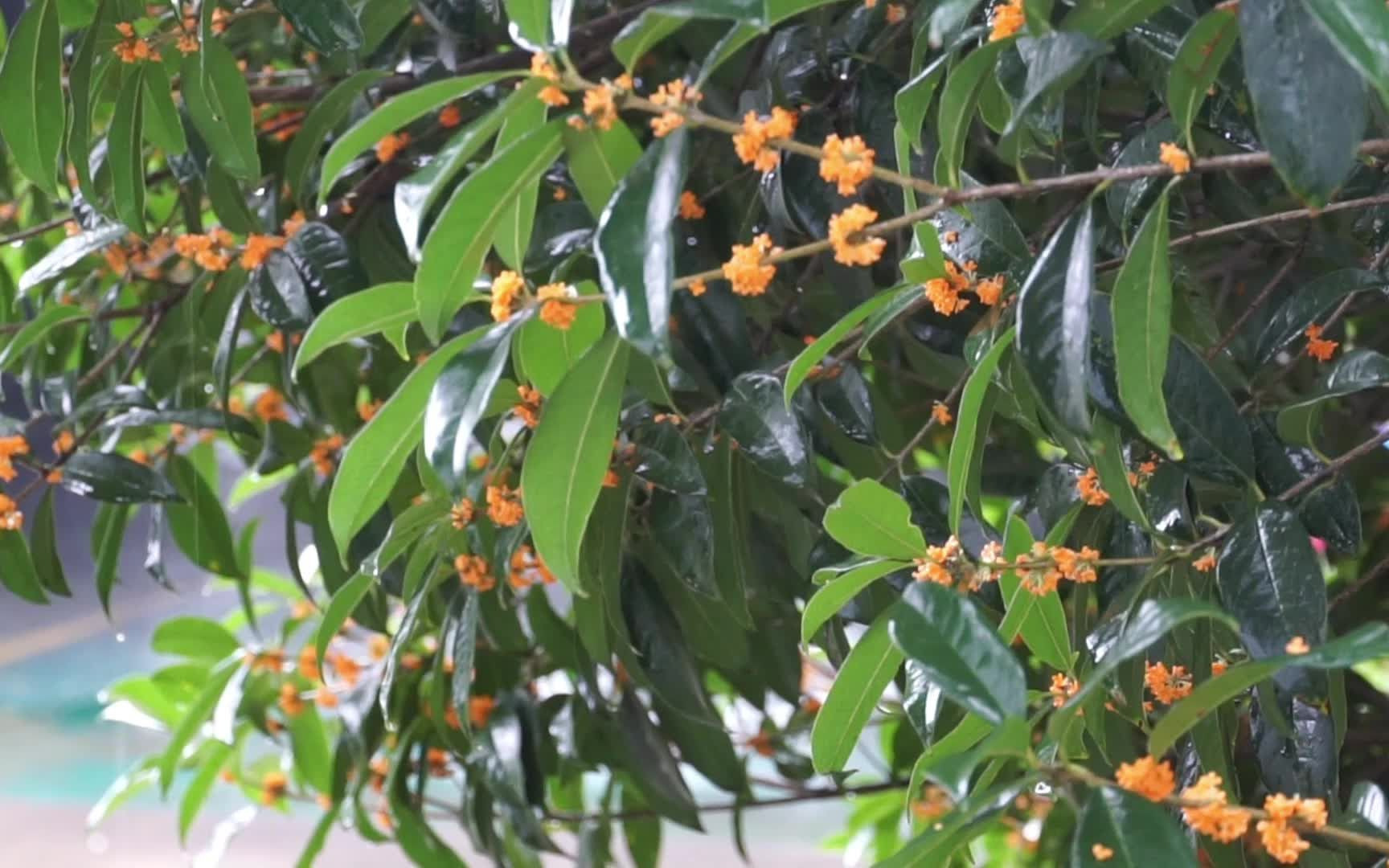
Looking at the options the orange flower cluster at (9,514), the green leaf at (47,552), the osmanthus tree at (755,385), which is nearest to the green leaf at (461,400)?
the osmanthus tree at (755,385)

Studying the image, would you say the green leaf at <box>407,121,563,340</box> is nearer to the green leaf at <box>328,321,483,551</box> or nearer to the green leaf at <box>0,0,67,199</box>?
the green leaf at <box>328,321,483,551</box>

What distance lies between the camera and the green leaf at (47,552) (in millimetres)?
1049

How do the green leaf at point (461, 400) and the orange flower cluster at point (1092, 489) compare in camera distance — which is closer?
the green leaf at point (461, 400)

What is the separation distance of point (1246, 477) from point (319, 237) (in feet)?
1.89

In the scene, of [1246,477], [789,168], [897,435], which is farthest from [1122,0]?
[897,435]

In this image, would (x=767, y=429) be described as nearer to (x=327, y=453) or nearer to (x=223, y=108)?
(x=223, y=108)

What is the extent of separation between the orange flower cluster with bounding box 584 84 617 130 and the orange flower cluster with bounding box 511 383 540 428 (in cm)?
21

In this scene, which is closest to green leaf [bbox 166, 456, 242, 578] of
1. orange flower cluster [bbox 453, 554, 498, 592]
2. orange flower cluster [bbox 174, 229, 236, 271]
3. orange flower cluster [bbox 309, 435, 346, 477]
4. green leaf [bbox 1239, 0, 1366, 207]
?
orange flower cluster [bbox 309, 435, 346, 477]

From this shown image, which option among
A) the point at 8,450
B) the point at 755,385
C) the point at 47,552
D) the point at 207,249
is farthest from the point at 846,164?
the point at 47,552

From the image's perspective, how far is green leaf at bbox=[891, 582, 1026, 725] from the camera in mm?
433

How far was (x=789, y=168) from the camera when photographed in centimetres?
78

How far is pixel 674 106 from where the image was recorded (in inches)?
19.0

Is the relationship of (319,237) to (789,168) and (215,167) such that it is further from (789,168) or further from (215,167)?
(789,168)

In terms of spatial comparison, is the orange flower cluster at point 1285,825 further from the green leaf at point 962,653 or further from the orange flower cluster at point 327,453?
the orange flower cluster at point 327,453
